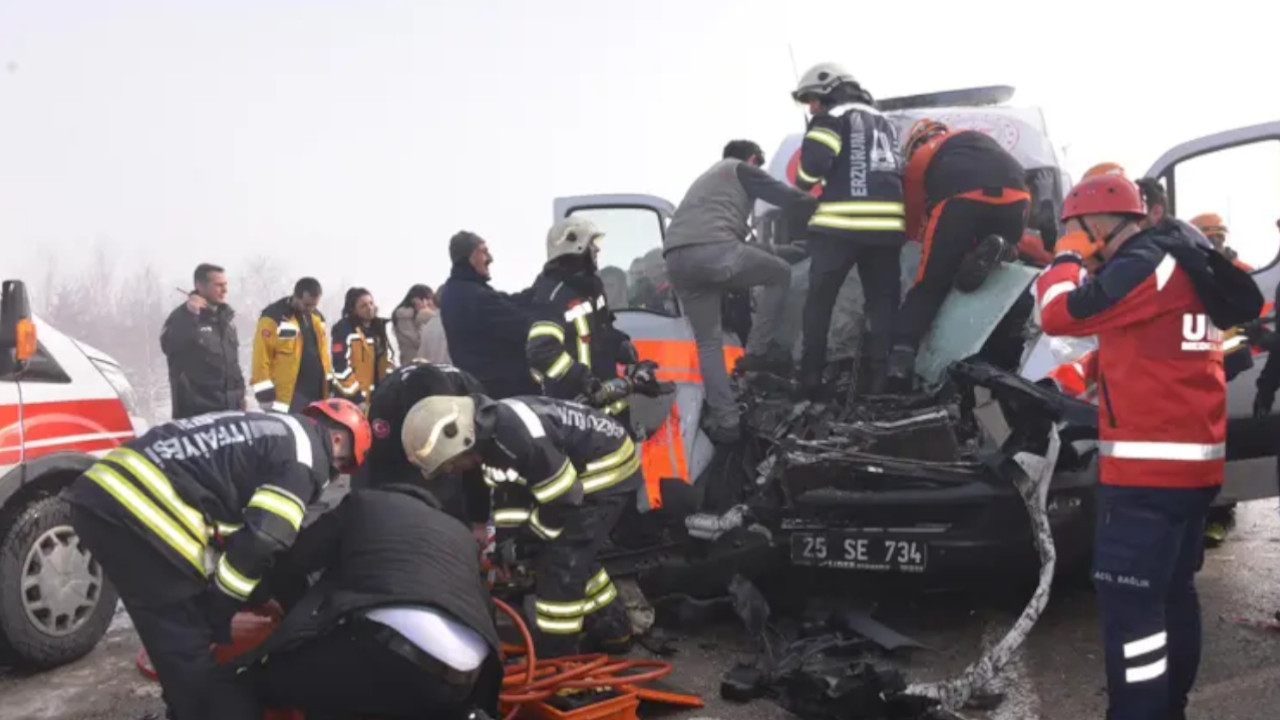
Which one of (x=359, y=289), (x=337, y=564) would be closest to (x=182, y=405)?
(x=359, y=289)

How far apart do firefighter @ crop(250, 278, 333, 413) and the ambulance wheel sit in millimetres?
3223

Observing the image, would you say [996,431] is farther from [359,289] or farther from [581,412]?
[359,289]

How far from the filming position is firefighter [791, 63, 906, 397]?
533 cm

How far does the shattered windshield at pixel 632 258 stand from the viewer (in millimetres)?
6570

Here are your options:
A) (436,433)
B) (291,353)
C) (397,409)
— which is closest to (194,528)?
(436,433)

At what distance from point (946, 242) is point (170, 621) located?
3784 mm

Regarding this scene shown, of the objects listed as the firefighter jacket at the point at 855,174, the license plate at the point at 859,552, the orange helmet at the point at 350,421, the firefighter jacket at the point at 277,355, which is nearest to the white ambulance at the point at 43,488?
the orange helmet at the point at 350,421

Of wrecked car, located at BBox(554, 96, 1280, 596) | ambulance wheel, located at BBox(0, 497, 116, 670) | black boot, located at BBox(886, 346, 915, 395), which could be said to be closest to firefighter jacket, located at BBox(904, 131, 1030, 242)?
wrecked car, located at BBox(554, 96, 1280, 596)

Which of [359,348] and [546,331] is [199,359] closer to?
[359,348]

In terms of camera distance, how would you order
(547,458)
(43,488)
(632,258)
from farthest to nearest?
(632,258)
(43,488)
(547,458)

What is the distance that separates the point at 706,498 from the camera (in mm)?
5121

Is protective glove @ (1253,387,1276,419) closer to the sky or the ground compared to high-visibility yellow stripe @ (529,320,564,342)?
closer to the ground

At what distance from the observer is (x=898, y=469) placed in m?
4.43

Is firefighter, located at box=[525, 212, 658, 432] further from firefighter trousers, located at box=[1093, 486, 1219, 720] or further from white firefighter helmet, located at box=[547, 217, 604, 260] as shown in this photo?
firefighter trousers, located at box=[1093, 486, 1219, 720]
